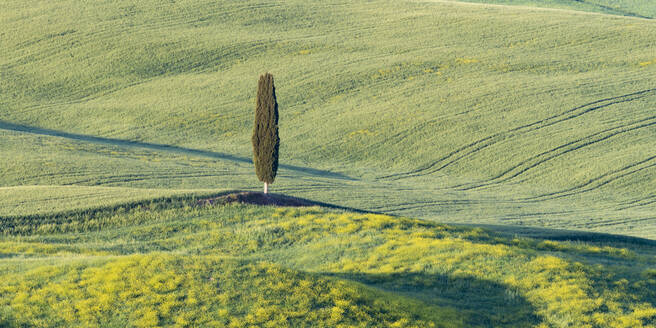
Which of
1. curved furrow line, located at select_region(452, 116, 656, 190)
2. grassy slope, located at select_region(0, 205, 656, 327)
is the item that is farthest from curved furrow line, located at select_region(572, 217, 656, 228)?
grassy slope, located at select_region(0, 205, 656, 327)

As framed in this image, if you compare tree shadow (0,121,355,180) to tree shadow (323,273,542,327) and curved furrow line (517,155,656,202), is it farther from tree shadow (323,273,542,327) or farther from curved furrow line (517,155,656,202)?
tree shadow (323,273,542,327)

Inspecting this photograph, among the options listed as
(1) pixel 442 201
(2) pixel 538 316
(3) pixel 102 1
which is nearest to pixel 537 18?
(1) pixel 442 201

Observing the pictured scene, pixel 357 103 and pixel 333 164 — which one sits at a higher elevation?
pixel 357 103

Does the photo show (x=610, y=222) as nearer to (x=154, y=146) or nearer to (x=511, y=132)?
(x=511, y=132)

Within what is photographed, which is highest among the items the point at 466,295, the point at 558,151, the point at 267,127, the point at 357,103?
the point at 357,103

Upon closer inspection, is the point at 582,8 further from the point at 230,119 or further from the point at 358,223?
the point at 358,223

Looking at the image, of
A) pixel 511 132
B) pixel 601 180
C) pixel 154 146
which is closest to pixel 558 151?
Answer: pixel 511 132

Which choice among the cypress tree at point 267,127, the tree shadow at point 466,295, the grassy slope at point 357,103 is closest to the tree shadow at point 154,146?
the grassy slope at point 357,103
